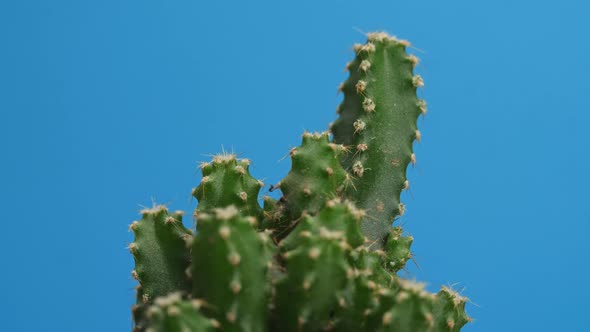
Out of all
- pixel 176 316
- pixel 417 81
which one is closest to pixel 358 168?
pixel 417 81

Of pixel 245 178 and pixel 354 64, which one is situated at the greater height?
pixel 354 64

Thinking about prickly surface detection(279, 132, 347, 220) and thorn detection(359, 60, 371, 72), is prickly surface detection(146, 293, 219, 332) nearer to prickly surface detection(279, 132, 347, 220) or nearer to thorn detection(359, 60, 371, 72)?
prickly surface detection(279, 132, 347, 220)

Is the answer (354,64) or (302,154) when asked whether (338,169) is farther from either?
(354,64)

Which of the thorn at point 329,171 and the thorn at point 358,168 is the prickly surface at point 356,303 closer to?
the thorn at point 329,171

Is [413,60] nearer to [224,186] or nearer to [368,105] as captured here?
[368,105]

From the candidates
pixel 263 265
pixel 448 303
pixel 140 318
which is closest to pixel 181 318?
pixel 263 265

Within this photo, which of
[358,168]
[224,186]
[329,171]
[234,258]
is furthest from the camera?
[358,168]

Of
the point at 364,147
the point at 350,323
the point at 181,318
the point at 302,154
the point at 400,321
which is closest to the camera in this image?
the point at 181,318
